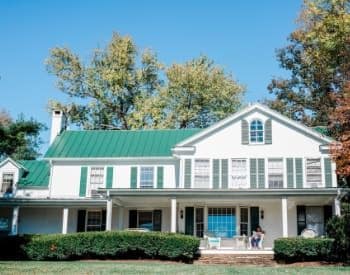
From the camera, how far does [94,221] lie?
27.2 m

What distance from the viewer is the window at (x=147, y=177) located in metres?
27.0

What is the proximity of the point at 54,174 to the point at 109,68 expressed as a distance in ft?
54.9

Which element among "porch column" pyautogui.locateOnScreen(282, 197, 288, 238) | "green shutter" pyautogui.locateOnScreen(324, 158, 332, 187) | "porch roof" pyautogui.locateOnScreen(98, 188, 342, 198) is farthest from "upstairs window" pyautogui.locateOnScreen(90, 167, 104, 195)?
"green shutter" pyautogui.locateOnScreen(324, 158, 332, 187)

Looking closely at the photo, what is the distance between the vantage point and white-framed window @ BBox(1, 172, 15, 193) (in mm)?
28625

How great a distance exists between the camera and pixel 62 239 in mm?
21016

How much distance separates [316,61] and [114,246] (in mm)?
20433

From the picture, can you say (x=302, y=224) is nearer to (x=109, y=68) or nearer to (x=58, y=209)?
(x=58, y=209)

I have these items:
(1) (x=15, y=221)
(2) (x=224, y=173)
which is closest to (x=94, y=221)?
(1) (x=15, y=221)

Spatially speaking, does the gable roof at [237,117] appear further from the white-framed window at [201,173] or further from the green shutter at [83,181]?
the green shutter at [83,181]

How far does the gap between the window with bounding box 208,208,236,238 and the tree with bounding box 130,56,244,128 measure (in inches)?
614

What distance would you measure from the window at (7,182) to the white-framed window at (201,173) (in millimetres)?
10044

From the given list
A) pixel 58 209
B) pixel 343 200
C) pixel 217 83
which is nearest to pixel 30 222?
pixel 58 209

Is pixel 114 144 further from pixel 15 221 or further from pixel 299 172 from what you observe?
pixel 299 172

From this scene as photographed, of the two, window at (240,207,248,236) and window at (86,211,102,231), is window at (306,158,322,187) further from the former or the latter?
window at (86,211,102,231)
